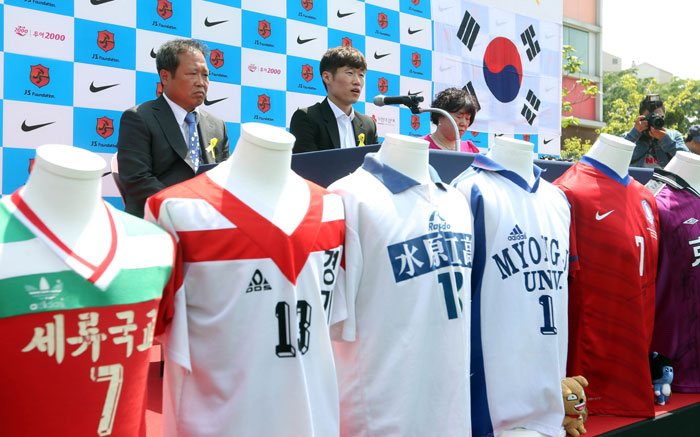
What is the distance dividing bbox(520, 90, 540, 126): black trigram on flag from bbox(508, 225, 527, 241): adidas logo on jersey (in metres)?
4.31

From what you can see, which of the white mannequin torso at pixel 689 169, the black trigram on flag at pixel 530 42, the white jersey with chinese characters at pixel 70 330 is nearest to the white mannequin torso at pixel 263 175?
the white jersey with chinese characters at pixel 70 330

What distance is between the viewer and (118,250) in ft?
3.82

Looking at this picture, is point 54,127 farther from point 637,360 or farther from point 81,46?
point 637,360

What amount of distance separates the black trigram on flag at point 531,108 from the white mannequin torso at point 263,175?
4926mm

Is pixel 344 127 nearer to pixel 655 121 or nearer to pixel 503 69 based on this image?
pixel 655 121

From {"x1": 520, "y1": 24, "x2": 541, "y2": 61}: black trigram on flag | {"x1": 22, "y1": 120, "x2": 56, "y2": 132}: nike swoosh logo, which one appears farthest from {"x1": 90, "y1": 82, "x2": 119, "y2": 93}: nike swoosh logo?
{"x1": 520, "y1": 24, "x2": 541, "y2": 61}: black trigram on flag

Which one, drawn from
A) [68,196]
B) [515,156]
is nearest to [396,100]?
[515,156]

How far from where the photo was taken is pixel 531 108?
5.95 metres

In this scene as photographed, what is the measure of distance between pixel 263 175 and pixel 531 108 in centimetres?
507

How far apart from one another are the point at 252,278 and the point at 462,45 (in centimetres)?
452

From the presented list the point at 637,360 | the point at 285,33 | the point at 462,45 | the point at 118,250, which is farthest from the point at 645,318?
the point at 462,45

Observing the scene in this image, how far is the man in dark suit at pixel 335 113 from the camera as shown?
2654mm

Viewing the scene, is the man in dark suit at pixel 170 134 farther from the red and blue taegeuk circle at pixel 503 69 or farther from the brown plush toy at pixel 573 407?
the red and blue taegeuk circle at pixel 503 69

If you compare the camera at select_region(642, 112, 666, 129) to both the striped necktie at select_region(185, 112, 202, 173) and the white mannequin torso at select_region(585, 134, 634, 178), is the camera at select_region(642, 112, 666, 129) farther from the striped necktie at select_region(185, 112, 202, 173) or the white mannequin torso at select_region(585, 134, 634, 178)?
the striped necktie at select_region(185, 112, 202, 173)
